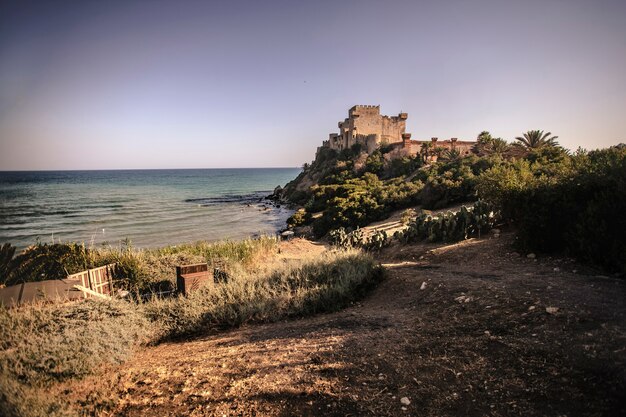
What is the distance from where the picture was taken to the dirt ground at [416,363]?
123 inches

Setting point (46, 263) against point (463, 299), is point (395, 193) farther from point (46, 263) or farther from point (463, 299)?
point (46, 263)

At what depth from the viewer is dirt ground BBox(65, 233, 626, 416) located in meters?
3.13

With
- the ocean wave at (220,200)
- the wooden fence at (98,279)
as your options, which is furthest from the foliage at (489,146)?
the ocean wave at (220,200)

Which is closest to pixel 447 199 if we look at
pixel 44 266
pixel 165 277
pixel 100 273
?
pixel 165 277

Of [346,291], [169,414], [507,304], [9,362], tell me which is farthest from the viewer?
[346,291]

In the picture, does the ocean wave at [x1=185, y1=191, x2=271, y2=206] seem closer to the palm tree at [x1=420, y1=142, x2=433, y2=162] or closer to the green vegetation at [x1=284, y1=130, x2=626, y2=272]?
the green vegetation at [x1=284, y1=130, x2=626, y2=272]

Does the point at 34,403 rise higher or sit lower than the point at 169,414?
higher

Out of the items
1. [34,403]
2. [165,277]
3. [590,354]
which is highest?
[590,354]

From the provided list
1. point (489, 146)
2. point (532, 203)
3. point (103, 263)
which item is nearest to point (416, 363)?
point (532, 203)

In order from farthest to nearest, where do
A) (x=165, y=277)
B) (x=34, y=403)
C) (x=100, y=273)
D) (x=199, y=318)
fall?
1. (x=165, y=277)
2. (x=100, y=273)
3. (x=199, y=318)
4. (x=34, y=403)

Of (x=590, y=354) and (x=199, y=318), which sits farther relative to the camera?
(x=199, y=318)

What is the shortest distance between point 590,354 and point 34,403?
5567 millimetres

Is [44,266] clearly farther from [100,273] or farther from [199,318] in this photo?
[199,318]

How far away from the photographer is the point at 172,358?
4.64 m
